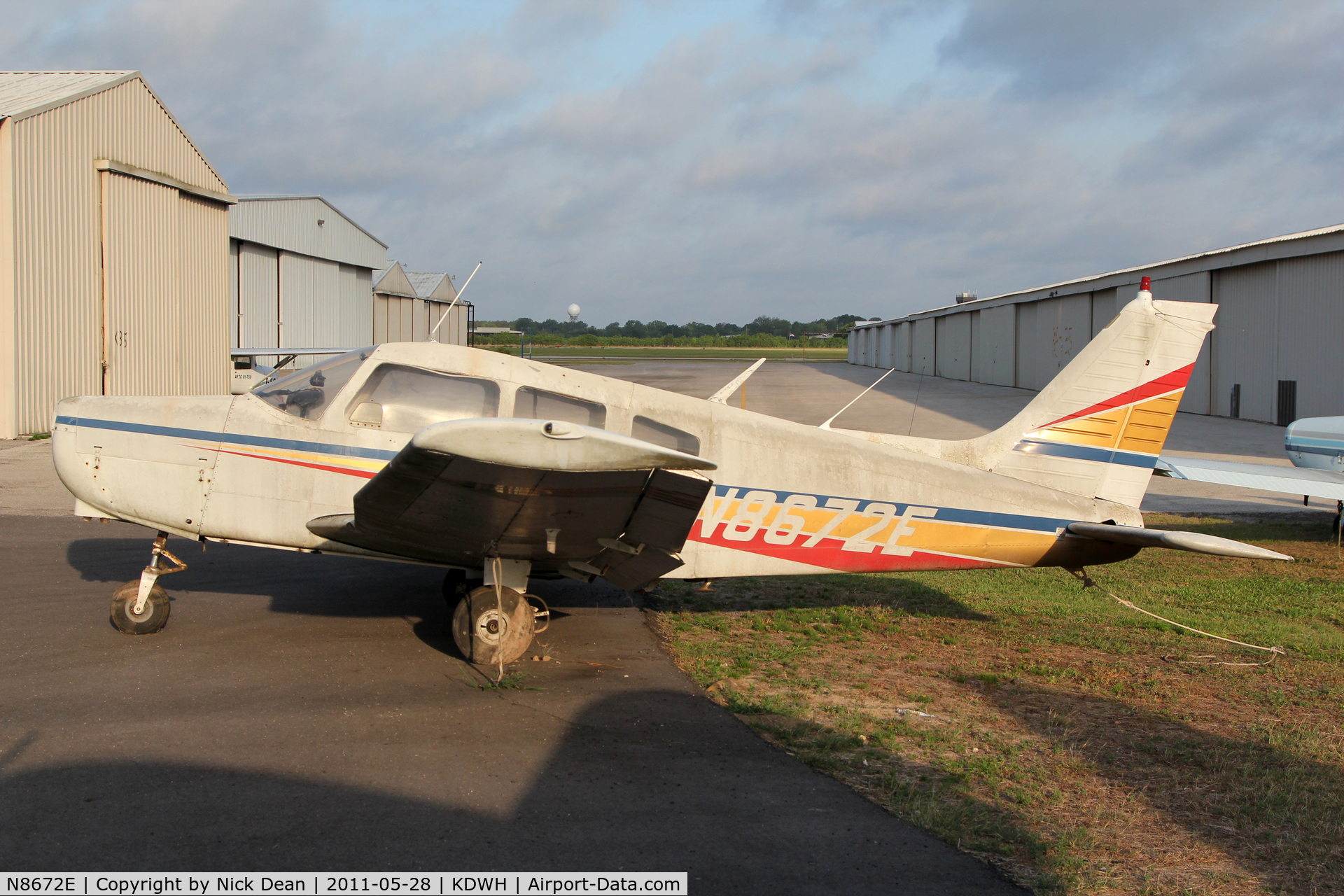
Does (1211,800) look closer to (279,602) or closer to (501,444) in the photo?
(501,444)

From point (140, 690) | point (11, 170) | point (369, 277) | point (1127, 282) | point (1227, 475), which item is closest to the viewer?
point (140, 690)

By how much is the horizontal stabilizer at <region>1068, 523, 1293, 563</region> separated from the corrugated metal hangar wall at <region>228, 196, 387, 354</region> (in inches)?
1068

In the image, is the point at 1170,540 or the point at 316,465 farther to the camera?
the point at 316,465

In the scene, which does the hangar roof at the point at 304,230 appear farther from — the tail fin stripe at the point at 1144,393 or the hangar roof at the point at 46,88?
the tail fin stripe at the point at 1144,393

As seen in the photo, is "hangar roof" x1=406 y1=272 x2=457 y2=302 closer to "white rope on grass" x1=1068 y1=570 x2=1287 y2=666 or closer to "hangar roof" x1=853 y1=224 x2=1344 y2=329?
"hangar roof" x1=853 y1=224 x2=1344 y2=329

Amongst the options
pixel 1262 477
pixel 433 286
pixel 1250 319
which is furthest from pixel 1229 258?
pixel 433 286

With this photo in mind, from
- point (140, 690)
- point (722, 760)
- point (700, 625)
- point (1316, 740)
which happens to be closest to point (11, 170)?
point (140, 690)

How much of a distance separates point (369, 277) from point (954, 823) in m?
42.1

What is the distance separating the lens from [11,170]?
1673cm

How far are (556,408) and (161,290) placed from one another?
63.6ft

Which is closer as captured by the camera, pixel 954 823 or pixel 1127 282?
pixel 954 823

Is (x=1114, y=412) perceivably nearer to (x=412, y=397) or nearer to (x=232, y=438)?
(x=412, y=397)

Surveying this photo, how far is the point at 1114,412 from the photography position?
22.2 feet

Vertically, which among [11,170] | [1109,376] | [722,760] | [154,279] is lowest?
[722,760]
